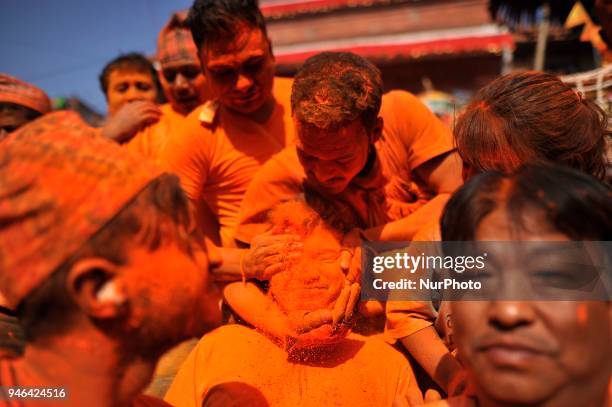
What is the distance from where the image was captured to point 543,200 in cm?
141

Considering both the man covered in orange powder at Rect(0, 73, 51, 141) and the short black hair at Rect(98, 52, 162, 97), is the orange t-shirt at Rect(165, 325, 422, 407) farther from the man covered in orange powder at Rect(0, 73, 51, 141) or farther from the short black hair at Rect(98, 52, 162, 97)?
A: the short black hair at Rect(98, 52, 162, 97)

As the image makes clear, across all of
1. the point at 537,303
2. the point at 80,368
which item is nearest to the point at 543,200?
the point at 537,303

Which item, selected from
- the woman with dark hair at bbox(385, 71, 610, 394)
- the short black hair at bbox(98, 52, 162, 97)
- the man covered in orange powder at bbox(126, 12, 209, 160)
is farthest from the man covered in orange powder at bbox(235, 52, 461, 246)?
the short black hair at bbox(98, 52, 162, 97)

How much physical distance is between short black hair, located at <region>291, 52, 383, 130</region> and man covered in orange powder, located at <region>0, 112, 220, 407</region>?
1.13m

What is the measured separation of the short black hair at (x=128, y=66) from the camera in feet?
17.4

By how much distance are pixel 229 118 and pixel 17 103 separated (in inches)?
60.3

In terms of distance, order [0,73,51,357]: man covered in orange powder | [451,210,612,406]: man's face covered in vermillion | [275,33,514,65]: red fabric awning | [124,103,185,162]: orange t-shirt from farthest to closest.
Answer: [275,33,514,65]: red fabric awning
[124,103,185,162]: orange t-shirt
[0,73,51,357]: man covered in orange powder
[451,210,612,406]: man's face covered in vermillion

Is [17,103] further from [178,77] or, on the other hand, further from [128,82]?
[128,82]

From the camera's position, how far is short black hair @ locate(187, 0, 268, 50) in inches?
134

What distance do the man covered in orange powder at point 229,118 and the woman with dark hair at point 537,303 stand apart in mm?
2083

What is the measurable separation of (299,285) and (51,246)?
4.04ft

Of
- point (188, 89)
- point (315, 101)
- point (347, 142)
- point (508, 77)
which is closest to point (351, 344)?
point (347, 142)

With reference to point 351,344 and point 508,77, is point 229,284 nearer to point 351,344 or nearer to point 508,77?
point 351,344

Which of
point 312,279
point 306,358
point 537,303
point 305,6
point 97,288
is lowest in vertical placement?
point 305,6
